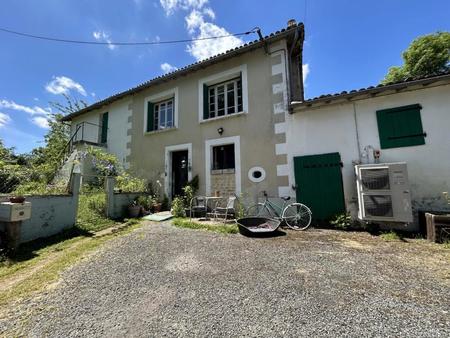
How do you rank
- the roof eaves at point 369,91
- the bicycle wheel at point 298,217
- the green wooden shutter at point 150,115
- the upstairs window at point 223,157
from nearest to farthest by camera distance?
the roof eaves at point 369,91 < the bicycle wheel at point 298,217 < the upstairs window at point 223,157 < the green wooden shutter at point 150,115

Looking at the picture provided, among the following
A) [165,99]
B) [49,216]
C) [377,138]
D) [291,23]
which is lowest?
[49,216]

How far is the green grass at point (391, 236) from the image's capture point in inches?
175

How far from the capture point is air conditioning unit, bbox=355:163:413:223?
457cm

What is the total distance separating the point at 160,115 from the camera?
963cm

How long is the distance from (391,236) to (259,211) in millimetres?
Answer: 3147

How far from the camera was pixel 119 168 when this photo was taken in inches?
375

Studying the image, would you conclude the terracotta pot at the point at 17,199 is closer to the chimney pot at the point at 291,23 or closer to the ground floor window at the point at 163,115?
the ground floor window at the point at 163,115

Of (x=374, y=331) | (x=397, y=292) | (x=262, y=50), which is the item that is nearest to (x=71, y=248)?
(x=374, y=331)

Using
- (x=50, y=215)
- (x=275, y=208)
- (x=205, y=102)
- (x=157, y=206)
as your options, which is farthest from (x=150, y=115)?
(x=275, y=208)

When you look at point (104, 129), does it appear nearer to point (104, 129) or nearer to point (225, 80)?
point (104, 129)

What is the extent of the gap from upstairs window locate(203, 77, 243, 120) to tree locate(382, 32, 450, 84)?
11.4 m

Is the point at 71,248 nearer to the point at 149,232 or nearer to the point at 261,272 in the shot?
the point at 149,232

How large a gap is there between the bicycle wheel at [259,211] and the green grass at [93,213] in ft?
13.2

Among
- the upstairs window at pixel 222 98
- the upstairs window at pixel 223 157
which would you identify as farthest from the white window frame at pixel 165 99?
the upstairs window at pixel 223 157
